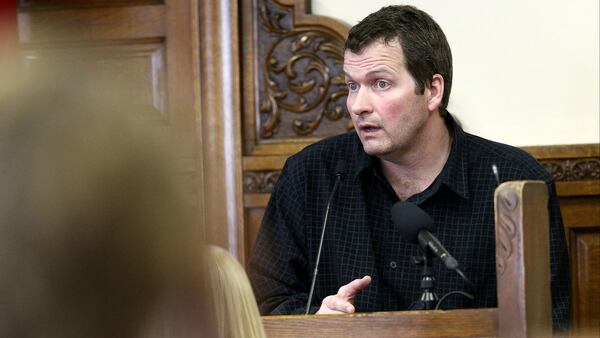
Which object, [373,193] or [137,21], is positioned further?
[137,21]

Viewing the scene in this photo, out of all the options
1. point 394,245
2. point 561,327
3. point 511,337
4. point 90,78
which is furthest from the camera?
point 394,245

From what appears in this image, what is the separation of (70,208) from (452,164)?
212cm

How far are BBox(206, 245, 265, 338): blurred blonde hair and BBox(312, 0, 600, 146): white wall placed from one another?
7.61ft

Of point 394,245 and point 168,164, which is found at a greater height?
point 168,164

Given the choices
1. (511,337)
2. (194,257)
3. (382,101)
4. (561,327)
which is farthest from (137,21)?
(194,257)

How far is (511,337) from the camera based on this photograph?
4.84ft

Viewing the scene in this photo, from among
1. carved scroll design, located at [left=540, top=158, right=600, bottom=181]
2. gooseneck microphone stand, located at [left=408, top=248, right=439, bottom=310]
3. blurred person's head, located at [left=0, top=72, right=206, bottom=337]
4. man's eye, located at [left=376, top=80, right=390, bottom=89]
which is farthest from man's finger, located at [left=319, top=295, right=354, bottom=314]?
blurred person's head, located at [left=0, top=72, right=206, bottom=337]

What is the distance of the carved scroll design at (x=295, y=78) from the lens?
3.09 m

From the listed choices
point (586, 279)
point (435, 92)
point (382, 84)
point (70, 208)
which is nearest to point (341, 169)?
point (382, 84)

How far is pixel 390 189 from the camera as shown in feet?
8.16

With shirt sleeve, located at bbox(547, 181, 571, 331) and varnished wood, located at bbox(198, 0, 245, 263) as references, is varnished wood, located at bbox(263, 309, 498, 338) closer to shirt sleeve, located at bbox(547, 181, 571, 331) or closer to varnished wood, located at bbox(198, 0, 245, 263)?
shirt sleeve, located at bbox(547, 181, 571, 331)

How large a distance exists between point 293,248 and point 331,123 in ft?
2.47

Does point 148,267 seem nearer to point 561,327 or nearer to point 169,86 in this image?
point 561,327

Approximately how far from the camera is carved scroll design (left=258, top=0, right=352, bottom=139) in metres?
3.09
